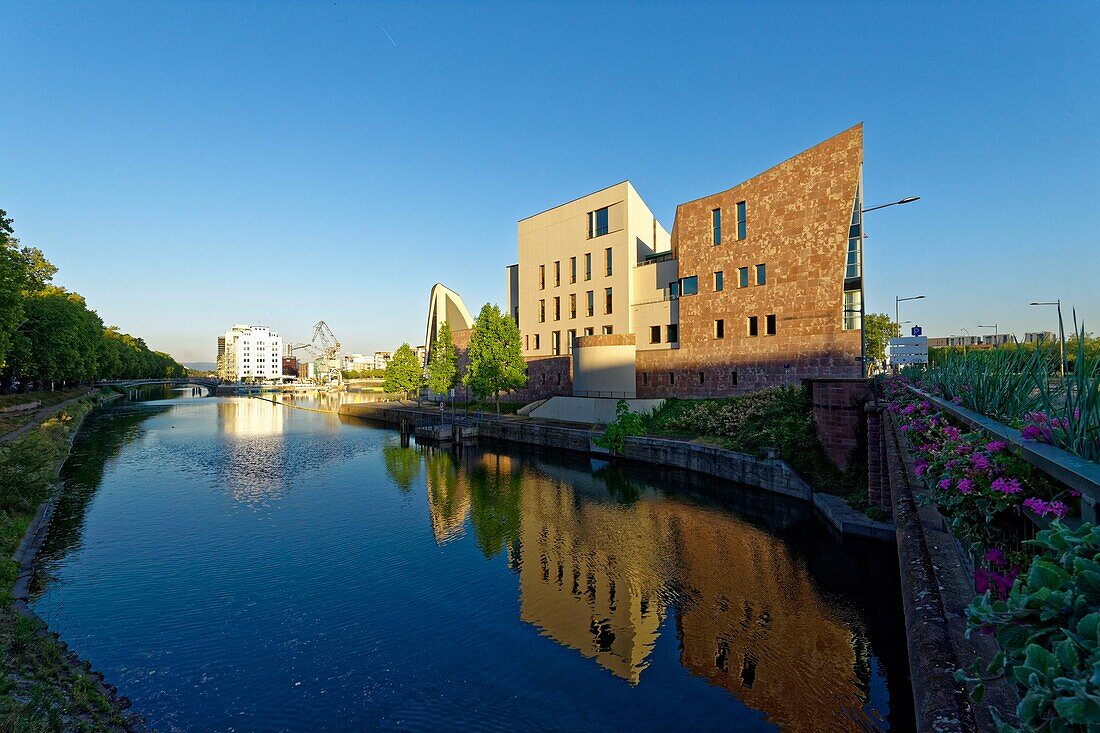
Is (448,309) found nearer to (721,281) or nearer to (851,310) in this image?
(721,281)

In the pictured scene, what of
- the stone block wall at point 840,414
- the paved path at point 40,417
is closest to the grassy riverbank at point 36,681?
the paved path at point 40,417

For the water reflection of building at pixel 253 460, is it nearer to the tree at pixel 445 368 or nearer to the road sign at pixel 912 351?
the tree at pixel 445 368

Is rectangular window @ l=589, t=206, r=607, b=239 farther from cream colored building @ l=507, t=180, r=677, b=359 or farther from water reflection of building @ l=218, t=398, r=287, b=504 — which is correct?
water reflection of building @ l=218, t=398, r=287, b=504

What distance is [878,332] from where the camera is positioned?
58062mm

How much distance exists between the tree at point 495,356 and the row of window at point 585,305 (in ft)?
17.0

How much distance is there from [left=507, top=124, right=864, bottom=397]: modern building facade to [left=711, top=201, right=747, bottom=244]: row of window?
89 mm

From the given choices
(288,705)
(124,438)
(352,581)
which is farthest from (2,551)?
(124,438)

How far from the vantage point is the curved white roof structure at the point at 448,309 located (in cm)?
8985

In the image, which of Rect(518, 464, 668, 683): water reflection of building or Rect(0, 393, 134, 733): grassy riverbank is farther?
Rect(518, 464, 668, 683): water reflection of building

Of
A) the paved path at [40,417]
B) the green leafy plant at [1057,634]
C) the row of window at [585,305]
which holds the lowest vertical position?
the paved path at [40,417]

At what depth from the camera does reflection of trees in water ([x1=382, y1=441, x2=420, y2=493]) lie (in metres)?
32.3

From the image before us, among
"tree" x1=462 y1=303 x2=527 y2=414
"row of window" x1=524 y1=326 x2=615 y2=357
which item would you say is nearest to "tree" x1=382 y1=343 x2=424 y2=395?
"row of window" x1=524 y1=326 x2=615 y2=357

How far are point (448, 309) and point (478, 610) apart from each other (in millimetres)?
80379

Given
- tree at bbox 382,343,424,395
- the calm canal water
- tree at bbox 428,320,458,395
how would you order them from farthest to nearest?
tree at bbox 382,343,424,395
tree at bbox 428,320,458,395
the calm canal water
